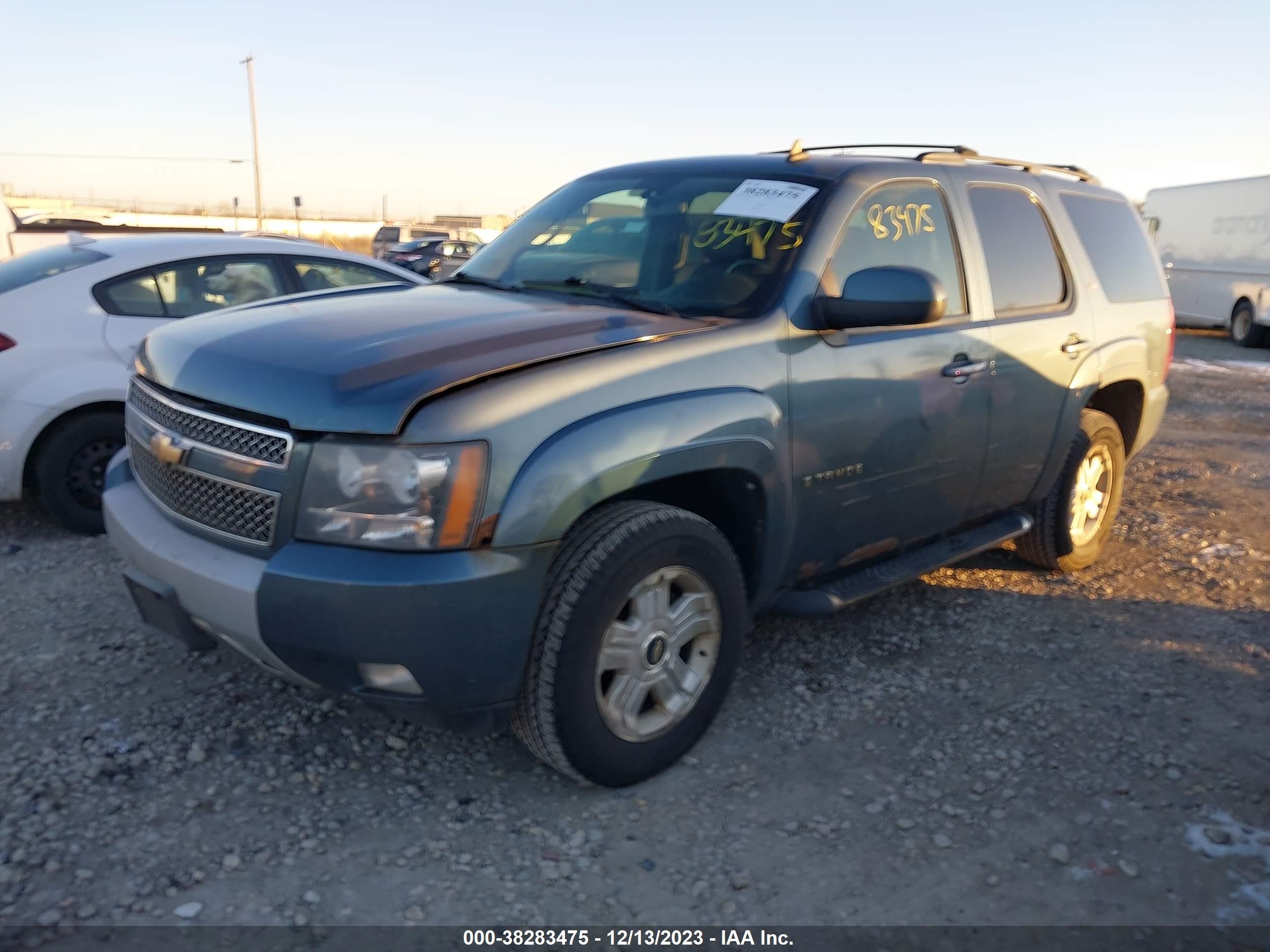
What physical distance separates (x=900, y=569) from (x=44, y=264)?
15.2 ft

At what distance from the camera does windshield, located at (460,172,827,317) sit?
3.45 meters

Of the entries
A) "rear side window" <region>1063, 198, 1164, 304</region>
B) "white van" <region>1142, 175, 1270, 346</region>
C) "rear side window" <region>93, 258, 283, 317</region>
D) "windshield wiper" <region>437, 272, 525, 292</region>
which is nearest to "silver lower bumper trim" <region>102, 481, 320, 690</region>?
"windshield wiper" <region>437, 272, 525, 292</region>

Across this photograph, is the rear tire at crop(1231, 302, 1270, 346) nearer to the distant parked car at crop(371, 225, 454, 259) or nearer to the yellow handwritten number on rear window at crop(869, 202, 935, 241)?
the yellow handwritten number on rear window at crop(869, 202, 935, 241)

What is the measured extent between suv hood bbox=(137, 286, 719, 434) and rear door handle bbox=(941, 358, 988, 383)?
1.11 meters

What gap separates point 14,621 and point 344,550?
7.94 feet

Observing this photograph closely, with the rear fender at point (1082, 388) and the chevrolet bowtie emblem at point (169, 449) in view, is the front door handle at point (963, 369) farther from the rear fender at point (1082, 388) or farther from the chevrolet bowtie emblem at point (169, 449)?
the chevrolet bowtie emblem at point (169, 449)

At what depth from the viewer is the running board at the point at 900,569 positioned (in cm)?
357

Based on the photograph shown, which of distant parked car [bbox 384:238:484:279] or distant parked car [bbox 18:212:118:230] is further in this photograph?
distant parked car [bbox 384:238:484:279]

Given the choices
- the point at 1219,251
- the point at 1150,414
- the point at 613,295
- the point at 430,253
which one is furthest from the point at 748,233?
the point at 430,253

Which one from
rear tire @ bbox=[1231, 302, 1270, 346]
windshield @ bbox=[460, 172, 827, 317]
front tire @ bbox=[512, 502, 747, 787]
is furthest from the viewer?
rear tire @ bbox=[1231, 302, 1270, 346]

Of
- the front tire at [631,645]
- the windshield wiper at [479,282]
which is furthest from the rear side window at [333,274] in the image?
the front tire at [631,645]

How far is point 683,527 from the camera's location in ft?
9.75

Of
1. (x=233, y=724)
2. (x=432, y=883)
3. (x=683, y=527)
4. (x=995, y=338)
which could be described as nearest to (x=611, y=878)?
(x=432, y=883)

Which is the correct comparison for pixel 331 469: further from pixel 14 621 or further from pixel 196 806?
pixel 14 621
